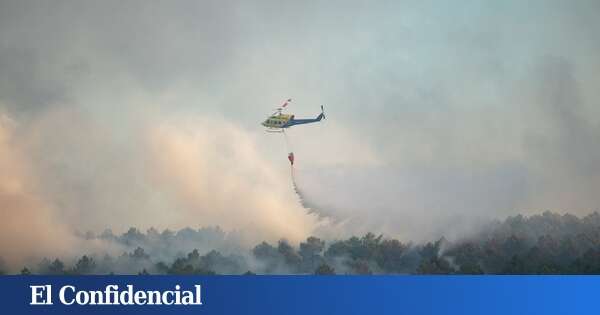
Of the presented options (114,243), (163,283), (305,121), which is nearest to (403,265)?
(305,121)

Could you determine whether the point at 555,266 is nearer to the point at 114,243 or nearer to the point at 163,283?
the point at 114,243

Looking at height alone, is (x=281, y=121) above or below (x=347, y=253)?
above

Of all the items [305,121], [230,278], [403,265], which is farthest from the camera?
[403,265]

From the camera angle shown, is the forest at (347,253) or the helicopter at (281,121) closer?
the helicopter at (281,121)

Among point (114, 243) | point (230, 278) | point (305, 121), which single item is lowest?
point (230, 278)

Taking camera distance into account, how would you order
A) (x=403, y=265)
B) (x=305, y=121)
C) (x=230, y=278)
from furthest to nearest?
(x=403, y=265)
(x=305, y=121)
(x=230, y=278)

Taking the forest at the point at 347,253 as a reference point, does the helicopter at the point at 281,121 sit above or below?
above

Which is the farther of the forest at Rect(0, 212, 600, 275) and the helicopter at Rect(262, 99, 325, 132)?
the forest at Rect(0, 212, 600, 275)

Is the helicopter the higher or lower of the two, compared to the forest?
higher
